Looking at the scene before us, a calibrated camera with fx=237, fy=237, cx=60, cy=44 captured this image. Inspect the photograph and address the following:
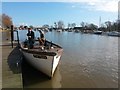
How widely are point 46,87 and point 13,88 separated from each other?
138 inches

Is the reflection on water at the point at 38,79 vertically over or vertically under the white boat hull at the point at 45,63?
under

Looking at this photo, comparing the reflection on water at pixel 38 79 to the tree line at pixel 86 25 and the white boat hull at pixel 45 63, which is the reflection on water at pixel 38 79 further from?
the tree line at pixel 86 25

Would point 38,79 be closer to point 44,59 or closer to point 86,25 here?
point 44,59

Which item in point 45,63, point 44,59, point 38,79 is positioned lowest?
point 38,79

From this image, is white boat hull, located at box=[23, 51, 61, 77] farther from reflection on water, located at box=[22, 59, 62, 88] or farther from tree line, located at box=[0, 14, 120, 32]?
tree line, located at box=[0, 14, 120, 32]

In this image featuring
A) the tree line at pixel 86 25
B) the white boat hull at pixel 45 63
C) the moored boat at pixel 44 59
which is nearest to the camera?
the moored boat at pixel 44 59

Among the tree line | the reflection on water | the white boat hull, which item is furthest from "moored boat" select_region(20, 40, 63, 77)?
the tree line

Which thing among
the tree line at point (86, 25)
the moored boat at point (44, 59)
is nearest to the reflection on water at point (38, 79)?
the moored boat at point (44, 59)

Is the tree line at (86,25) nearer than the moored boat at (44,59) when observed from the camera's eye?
No

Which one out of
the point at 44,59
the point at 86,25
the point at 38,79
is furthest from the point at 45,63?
the point at 86,25

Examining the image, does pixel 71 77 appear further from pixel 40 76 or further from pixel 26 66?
pixel 26 66

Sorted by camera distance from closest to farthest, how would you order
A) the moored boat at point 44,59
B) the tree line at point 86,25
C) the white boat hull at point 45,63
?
the moored boat at point 44,59 → the white boat hull at point 45,63 → the tree line at point 86,25

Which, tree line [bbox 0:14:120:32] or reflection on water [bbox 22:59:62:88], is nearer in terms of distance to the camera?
reflection on water [bbox 22:59:62:88]

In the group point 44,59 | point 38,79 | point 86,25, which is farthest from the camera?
point 86,25
